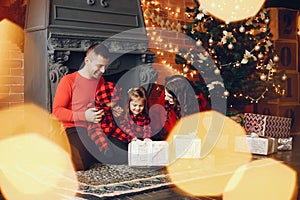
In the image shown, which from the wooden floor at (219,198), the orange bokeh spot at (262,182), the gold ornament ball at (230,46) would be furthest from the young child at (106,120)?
the gold ornament ball at (230,46)

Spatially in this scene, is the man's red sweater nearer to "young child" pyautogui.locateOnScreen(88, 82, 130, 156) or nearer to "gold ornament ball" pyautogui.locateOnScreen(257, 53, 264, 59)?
"young child" pyautogui.locateOnScreen(88, 82, 130, 156)

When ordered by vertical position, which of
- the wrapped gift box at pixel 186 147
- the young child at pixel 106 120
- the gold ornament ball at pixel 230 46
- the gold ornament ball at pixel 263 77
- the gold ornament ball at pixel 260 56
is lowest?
the wrapped gift box at pixel 186 147

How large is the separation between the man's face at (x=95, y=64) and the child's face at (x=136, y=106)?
13.8 inches

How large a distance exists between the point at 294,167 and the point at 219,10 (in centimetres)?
179

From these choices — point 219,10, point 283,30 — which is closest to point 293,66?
point 283,30

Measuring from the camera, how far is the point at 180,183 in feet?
8.36

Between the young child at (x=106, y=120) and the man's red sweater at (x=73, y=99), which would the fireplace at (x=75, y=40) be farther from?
the young child at (x=106, y=120)

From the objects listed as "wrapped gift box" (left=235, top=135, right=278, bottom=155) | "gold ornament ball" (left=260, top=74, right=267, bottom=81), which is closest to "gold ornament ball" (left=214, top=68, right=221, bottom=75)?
"gold ornament ball" (left=260, top=74, right=267, bottom=81)

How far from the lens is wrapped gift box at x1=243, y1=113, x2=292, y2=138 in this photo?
361 cm

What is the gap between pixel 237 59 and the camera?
3.79 meters

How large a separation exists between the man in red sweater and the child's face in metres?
0.23

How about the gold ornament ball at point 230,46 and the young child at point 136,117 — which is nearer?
the young child at point 136,117

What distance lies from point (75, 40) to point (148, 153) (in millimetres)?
Result: 1030

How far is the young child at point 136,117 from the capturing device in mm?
3037
